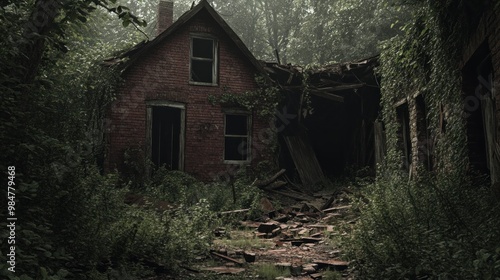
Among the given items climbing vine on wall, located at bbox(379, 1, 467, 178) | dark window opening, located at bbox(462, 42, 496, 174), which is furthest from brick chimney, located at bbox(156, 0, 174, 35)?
dark window opening, located at bbox(462, 42, 496, 174)

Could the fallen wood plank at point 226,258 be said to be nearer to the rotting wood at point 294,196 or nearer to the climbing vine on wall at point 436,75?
the climbing vine on wall at point 436,75

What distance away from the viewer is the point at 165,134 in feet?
53.5

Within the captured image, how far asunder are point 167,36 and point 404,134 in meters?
8.35

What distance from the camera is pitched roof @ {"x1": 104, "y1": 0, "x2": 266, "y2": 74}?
46.0 ft

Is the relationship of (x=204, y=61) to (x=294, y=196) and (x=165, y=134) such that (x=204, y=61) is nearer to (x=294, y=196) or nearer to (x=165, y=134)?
(x=165, y=134)

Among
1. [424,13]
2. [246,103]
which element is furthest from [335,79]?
[424,13]

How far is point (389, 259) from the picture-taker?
14.9 ft

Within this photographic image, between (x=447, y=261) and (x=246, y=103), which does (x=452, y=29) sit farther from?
(x=246, y=103)

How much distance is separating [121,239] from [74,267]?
0.76 m

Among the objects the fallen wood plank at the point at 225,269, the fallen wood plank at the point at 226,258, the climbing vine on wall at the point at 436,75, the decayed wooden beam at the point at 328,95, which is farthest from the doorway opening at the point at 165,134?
the fallen wood plank at the point at 225,269

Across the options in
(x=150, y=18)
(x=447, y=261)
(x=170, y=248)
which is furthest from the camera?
(x=150, y=18)

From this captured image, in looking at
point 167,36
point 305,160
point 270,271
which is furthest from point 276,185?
point 270,271

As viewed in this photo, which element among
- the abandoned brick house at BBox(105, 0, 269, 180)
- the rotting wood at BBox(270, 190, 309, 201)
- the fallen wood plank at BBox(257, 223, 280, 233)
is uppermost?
the abandoned brick house at BBox(105, 0, 269, 180)

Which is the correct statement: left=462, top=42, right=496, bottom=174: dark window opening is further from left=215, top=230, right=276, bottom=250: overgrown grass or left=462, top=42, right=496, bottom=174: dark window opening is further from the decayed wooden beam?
the decayed wooden beam
